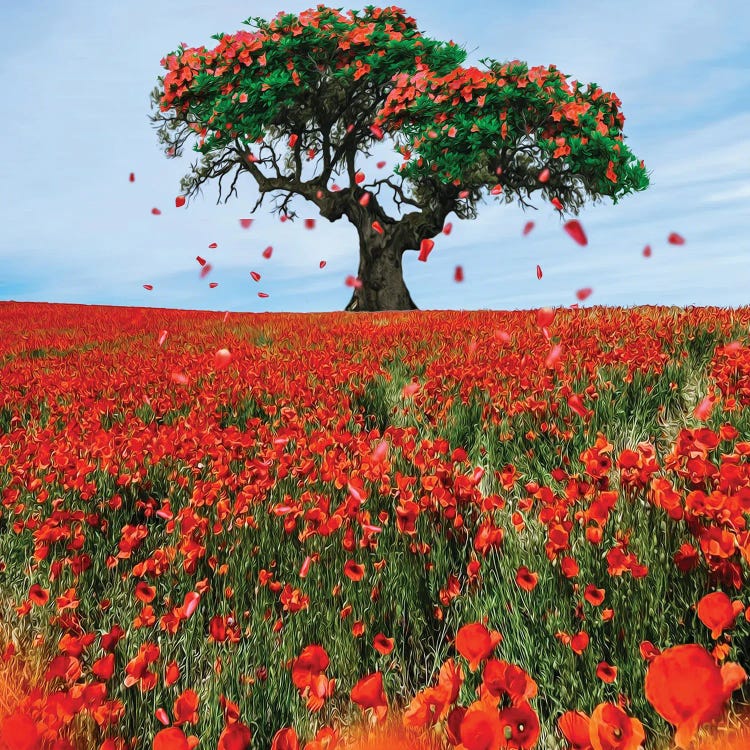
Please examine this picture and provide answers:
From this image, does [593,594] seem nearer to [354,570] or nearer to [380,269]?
[354,570]

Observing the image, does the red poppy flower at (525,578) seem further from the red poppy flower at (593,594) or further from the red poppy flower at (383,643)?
the red poppy flower at (383,643)

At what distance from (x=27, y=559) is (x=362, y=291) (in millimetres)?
22249

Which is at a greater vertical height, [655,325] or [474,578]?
[655,325]

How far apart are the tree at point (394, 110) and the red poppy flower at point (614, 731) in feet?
58.6

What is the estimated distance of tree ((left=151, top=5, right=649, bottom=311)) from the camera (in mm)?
19641

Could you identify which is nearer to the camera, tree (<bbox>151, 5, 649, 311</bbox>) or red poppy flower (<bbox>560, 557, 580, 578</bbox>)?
red poppy flower (<bbox>560, 557, 580, 578</bbox>)

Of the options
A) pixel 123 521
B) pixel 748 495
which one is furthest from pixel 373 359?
pixel 748 495

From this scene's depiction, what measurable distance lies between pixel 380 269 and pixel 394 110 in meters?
6.50

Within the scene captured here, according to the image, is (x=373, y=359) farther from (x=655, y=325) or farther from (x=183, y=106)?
(x=183, y=106)

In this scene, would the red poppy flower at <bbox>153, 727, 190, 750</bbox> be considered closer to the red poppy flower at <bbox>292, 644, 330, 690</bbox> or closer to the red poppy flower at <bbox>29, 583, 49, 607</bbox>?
the red poppy flower at <bbox>292, 644, 330, 690</bbox>

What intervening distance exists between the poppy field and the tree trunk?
771 inches

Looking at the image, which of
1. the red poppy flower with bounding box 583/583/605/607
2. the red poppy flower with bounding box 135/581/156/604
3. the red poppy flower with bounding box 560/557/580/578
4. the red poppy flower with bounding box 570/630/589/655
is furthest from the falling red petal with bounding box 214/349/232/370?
the red poppy flower with bounding box 570/630/589/655

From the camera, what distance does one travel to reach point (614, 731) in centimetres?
128

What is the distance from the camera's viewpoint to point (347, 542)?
8.89 ft
